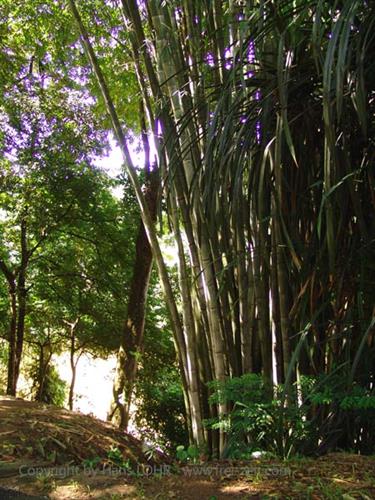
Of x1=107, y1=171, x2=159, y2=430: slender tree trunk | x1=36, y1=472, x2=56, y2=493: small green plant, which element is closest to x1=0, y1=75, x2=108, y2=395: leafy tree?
x1=107, y1=171, x2=159, y2=430: slender tree trunk

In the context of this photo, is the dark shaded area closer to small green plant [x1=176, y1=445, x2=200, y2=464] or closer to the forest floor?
the forest floor

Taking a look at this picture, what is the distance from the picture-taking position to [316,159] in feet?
7.16

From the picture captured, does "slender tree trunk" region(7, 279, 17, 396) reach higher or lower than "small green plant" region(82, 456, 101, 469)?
higher

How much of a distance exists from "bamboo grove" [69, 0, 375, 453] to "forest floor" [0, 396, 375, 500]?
1.05 ft

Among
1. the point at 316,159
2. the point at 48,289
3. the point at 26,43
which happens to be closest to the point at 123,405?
the point at 48,289

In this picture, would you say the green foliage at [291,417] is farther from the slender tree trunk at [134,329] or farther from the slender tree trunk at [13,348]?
the slender tree trunk at [13,348]

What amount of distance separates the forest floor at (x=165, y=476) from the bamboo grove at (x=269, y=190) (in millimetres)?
319

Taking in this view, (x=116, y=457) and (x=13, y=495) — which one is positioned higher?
(x=116, y=457)

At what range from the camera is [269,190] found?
7.25 feet

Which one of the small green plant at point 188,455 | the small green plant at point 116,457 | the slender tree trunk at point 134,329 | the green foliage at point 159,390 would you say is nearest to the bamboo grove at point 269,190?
the small green plant at point 188,455

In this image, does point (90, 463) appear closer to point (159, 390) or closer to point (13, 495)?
point (13, 495)

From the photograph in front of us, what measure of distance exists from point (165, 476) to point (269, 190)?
3.95 feet

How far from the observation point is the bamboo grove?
1.82 meters

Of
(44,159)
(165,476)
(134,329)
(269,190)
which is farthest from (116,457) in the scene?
(44,159)
